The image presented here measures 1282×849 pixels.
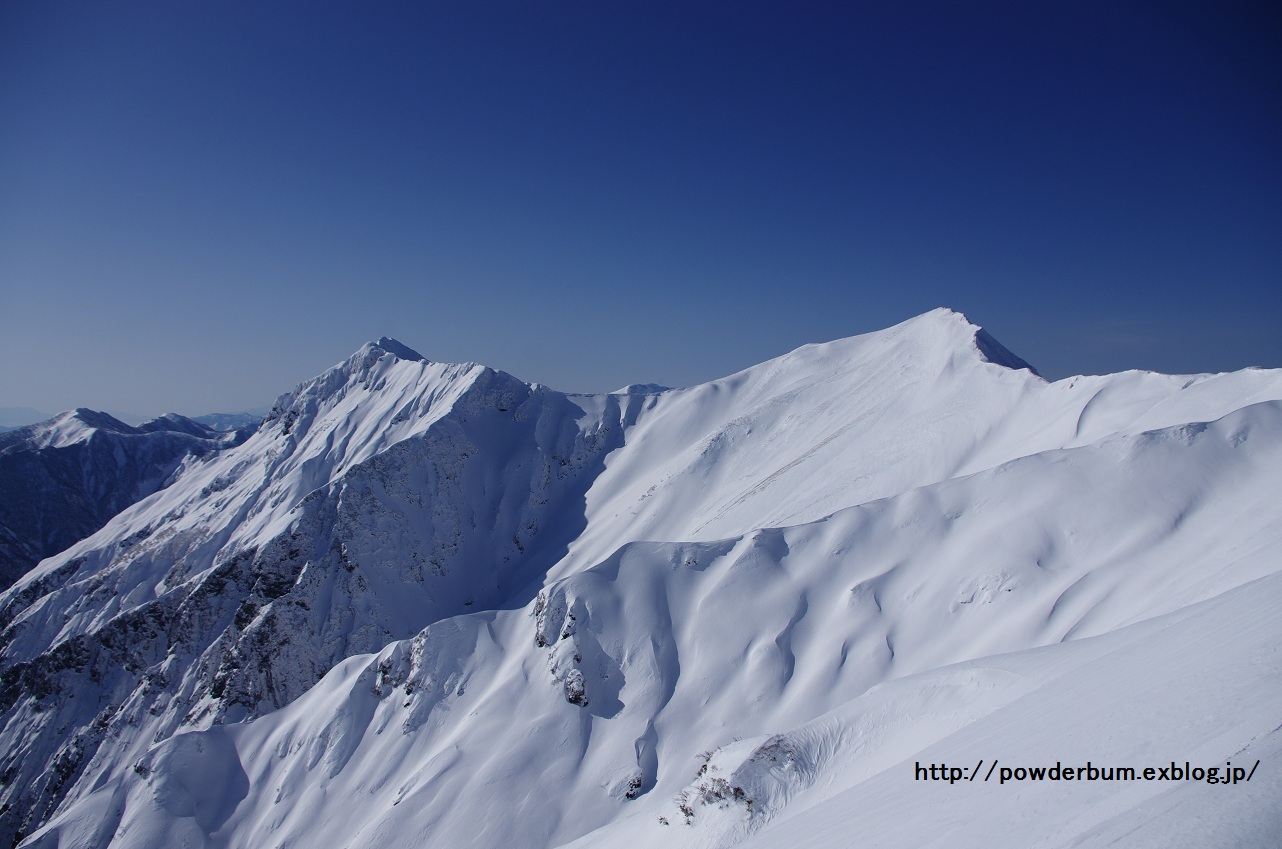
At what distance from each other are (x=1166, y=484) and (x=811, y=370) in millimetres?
63759

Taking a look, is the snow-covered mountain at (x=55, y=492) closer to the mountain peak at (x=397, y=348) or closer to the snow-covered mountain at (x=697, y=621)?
the snow-covered mountain at (x=697, y=621)

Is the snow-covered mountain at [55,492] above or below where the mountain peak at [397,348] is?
below

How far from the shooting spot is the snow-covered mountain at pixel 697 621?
12.0 metres

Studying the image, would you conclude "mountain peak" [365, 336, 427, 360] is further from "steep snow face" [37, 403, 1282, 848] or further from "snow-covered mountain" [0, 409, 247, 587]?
"steep snow face" [37, 403, 1282, 848]

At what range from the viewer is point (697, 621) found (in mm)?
44562

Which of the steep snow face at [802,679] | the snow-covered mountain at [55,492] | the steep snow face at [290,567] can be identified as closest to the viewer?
the steep snow face at [802,679]

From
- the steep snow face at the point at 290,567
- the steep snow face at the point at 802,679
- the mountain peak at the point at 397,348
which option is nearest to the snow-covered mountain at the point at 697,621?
the steep snow face at the point at 802,679

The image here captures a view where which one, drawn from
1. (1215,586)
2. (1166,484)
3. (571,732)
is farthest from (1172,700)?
(571,732)

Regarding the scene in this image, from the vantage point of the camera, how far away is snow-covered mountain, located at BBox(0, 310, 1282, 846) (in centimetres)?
1202

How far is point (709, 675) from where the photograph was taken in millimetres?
41156

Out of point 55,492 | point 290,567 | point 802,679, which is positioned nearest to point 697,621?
point 802,679

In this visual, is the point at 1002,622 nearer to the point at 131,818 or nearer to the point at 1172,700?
the point at 1172,700

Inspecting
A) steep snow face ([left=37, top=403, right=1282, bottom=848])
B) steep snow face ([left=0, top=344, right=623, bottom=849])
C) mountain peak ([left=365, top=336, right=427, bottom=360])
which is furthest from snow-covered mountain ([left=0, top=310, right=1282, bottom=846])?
mountain peak ([left=365, top=336, right=427, bottom=360])

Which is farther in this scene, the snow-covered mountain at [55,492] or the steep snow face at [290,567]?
the snow-covered mountain at [55,492]
